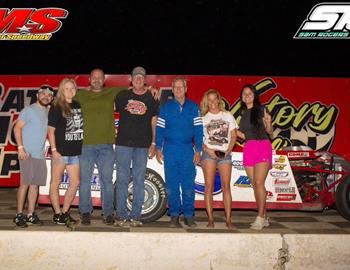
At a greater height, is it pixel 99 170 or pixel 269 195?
pixel 99 170

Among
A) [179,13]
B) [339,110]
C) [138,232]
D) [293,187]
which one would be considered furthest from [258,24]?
[138,232]

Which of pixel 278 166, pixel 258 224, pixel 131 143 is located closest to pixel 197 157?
pixel 131 143

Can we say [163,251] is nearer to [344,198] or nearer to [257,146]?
[257,146]

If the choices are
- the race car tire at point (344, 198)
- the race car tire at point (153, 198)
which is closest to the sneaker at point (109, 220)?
the race car tire at point (153, 198)

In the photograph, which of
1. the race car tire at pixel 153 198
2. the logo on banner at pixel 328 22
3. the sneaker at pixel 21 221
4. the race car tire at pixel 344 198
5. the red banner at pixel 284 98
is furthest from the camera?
the logo on banner at pixel 328 22

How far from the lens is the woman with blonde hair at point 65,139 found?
5.64 m

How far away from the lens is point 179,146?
5.80m

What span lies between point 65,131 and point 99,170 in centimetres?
67

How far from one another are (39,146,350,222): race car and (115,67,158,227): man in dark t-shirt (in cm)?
49

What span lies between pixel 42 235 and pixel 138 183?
136cm

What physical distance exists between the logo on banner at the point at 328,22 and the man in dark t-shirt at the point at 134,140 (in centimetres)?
880

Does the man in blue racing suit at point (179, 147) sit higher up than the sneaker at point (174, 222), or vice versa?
the man in blue racing suit at point (179, 147)

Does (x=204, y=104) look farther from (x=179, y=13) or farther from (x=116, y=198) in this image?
(x=179, y=13)

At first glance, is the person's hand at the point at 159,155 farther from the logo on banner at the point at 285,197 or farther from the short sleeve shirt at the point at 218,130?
the logo on banner at the point at 285,197
